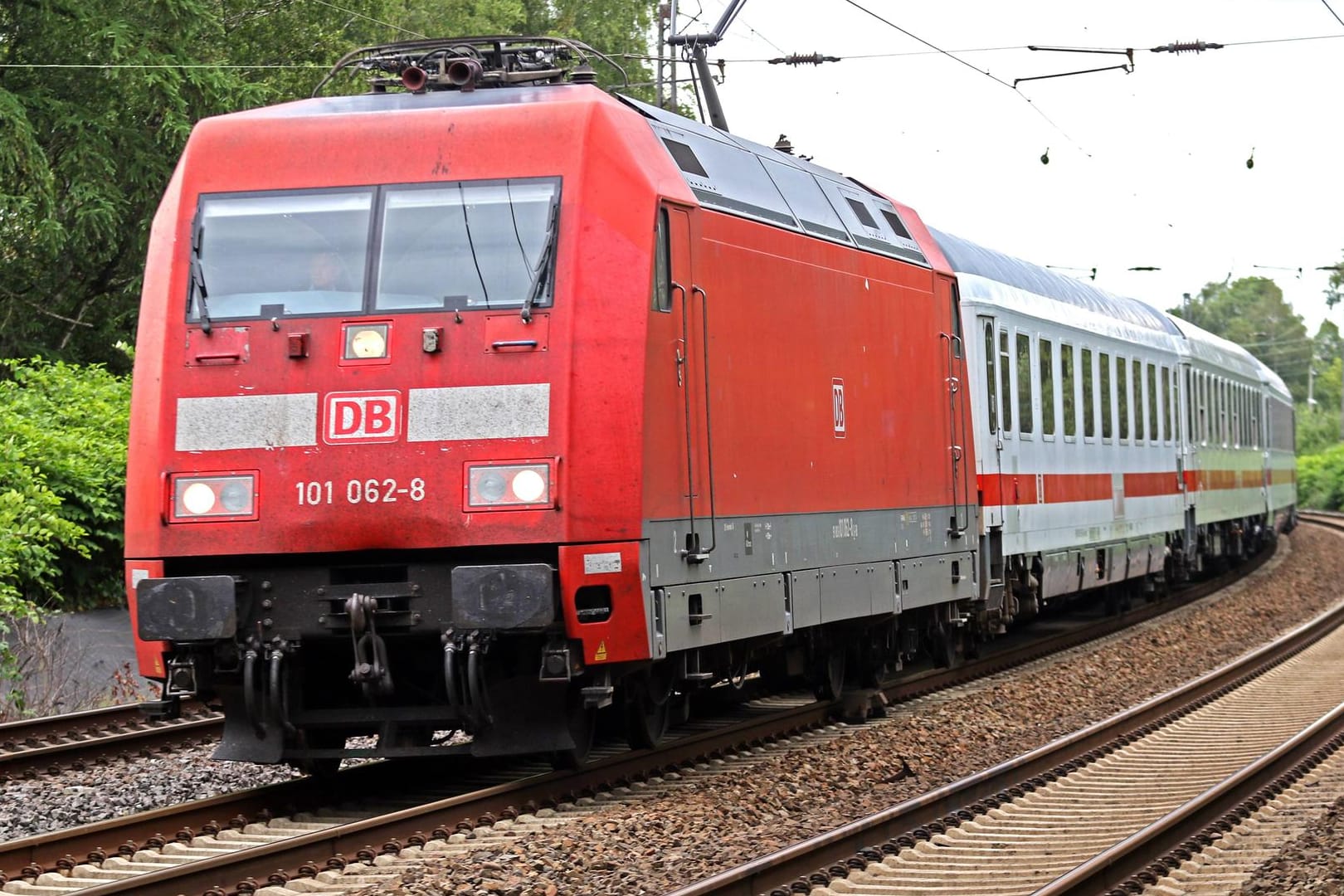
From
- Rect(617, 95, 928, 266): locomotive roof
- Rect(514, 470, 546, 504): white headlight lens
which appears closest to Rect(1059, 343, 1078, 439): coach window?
Rect(617, 95, 928, 266): locomotive roof

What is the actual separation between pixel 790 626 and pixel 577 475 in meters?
2.82

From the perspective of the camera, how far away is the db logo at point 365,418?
8.95 meters

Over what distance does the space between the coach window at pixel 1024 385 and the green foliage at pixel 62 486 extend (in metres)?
8.47

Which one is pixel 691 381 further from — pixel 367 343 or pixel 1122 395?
pixel 1122 395

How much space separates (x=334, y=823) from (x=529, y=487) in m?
1.90

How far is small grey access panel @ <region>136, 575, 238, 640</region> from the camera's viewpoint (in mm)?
8773

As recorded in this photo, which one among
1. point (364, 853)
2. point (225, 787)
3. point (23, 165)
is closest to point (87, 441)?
point (23, 165)

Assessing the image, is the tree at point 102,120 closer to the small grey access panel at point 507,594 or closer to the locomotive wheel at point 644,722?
the locomotive wheel at point 644,722

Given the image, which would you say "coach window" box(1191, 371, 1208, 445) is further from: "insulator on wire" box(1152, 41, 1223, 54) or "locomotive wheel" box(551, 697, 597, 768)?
"locomotive wheel" box(551, 697, 597, 768)

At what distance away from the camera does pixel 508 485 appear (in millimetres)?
8812

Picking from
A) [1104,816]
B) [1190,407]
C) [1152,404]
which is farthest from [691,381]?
[1190,407]

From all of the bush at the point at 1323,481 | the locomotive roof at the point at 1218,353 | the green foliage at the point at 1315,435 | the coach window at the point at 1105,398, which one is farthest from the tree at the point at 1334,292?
the coach window at the point at 1105,398

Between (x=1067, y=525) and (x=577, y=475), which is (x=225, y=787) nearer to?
(x=577, y=475)

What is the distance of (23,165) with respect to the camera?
2219cm
